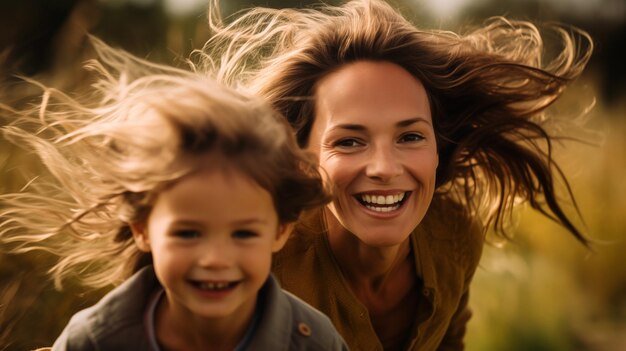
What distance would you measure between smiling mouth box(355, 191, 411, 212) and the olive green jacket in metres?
0.35

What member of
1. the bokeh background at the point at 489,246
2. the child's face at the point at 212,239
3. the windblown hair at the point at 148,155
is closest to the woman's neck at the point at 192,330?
the child's face at the point at 212,239

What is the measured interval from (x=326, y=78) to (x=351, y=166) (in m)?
0.41

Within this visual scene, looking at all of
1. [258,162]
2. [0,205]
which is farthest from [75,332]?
[0,205]

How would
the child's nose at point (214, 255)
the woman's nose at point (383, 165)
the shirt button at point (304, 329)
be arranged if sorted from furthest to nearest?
the woman's nose at point (383, 165), the shirt button at point (304, 329), the child's nose at point (214, 255)

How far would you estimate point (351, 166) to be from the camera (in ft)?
11.0

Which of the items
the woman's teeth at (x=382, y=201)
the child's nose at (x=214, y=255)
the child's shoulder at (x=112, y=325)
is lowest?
the child's shoulder at (x=112, y=325)

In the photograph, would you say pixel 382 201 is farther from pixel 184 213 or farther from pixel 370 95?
pixel 184 213

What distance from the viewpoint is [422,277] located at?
388 centimetres

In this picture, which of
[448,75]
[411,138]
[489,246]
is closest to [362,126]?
[411,138]

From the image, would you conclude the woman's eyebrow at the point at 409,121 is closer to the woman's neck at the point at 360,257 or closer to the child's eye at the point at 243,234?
the woman's neck at the point at 360,257

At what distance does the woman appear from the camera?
11.1 ft

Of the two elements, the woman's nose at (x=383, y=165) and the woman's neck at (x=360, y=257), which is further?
the woman's neck at (x=360, y=257)

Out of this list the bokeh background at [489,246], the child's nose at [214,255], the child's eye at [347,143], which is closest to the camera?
the child's nose at [214,255]

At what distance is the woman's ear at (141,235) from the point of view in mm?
2723
